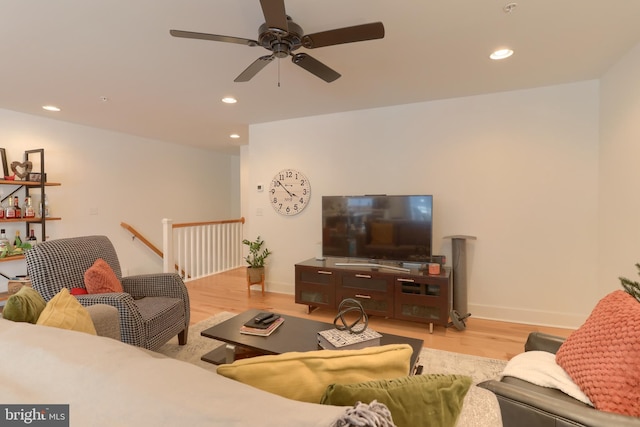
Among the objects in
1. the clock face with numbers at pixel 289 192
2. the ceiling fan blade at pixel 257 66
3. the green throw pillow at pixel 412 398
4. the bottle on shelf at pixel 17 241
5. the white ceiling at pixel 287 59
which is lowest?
the green throw pillow at pixel 412 398

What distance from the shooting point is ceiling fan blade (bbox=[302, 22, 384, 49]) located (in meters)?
1.52

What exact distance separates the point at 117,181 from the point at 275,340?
427 centimetres

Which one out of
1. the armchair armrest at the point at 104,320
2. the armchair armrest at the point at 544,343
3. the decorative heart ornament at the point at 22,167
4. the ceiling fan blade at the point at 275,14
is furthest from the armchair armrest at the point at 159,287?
the armchair armrest at the point at 544,343

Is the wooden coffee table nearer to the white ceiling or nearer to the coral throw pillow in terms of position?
the coral throw pillow

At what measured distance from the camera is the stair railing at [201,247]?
434cm

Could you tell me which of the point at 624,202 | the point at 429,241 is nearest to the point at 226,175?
the point at 429,241

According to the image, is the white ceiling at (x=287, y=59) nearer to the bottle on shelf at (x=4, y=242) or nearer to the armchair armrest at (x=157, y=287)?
the bottle on shelf at (x=4, y=242)

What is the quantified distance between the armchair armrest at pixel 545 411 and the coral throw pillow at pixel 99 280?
7.97ft

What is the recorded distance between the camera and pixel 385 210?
321cm

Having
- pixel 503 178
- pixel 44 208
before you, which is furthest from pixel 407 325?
pixel 44 208

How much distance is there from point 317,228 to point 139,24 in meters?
2.74

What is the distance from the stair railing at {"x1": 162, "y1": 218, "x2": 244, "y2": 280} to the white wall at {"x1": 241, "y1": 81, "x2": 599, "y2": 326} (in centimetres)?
241

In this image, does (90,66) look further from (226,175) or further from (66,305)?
(226,175)

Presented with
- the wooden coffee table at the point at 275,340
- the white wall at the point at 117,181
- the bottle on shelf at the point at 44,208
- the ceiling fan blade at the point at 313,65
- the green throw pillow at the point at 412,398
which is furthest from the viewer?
the white wall at the point at 117,181
